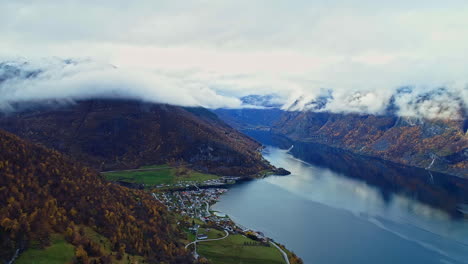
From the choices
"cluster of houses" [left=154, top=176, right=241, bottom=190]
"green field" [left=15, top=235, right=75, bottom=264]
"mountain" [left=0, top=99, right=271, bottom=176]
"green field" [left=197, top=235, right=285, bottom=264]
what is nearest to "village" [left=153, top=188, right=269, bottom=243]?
"green field" [left=197, top=235, right=285, bottom=264]

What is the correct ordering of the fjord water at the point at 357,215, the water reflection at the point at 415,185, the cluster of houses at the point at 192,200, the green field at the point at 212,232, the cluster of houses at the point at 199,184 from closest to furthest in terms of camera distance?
1. the green field at the point at 212,232
2. the fjord water at the point at 357,215
3. the cluster of houses at the point at 192,200
4. the water reflection at the point at 415,185
5. the cluster of houses at the point at 199,184

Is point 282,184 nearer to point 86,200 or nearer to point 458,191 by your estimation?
point 458,191

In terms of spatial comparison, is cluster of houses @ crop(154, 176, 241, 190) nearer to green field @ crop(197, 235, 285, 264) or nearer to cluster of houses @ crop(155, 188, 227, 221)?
cluster of houses @ crop(155, 188, 227, 221)

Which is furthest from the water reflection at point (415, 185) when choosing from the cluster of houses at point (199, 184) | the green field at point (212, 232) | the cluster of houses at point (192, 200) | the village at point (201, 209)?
the green field at point (212, 232)

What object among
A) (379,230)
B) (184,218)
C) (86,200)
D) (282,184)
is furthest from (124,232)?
(282,184)

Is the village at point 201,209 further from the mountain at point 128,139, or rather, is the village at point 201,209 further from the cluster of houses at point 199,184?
the mountain at point 128,139

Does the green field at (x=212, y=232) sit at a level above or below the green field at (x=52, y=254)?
below
